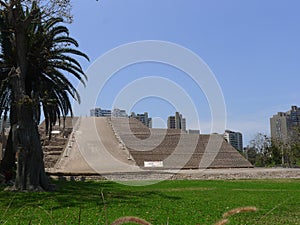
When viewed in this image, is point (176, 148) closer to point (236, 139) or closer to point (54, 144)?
point (54, 144)

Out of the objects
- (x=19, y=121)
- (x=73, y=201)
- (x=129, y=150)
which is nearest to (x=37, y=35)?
(x=19, y=121)

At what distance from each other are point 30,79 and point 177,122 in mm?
37789

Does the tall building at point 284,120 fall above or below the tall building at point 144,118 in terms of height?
above

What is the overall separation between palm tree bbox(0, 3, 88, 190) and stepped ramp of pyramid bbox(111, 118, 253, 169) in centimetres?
1811

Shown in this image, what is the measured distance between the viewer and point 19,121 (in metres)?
18.2

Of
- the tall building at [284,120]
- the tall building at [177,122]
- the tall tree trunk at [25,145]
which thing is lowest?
the tall tree trunk at [25,145]

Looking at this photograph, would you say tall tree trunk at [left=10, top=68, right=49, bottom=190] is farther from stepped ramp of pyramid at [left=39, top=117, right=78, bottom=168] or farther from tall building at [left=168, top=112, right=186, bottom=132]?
tall building at [left=168, top=112, right=186, bottom=132]

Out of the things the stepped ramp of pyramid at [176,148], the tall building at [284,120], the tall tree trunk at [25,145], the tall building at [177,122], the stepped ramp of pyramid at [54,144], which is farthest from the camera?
the tall building at [284,120]

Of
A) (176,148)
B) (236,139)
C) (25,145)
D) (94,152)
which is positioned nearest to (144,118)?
(176,148)

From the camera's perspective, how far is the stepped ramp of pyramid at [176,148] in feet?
145

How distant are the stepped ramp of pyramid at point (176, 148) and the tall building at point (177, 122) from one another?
2469mm

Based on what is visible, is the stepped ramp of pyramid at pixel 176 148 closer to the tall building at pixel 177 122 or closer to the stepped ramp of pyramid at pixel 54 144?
the tall building at pixel 177 122

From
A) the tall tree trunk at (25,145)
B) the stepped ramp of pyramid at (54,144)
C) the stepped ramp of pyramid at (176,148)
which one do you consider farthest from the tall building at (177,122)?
the tall tree trunk at (25,145)

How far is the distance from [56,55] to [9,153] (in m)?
7.82
